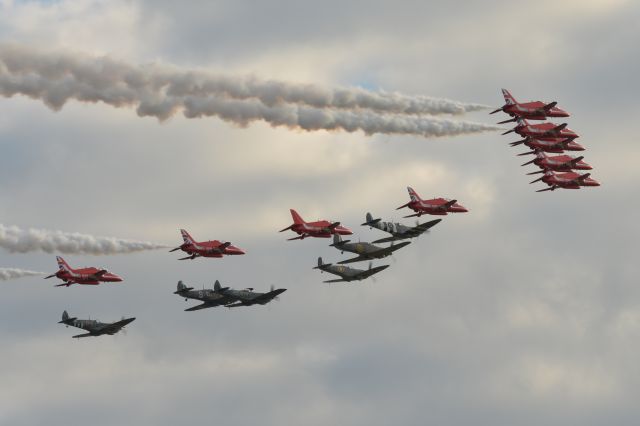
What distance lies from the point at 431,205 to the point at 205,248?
18260mm

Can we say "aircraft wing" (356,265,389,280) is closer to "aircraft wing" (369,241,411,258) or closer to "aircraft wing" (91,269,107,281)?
"aircraft wing" (369,241,411,258)

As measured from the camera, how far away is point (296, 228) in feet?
394

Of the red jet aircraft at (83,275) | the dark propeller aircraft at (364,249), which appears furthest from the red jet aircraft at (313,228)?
the red jet aircraft at (83,275)

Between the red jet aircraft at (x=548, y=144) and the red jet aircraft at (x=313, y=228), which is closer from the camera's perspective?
the red jet aircraft at (x=313, y=228)

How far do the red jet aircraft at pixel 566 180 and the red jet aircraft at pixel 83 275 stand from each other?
3798 centimetres

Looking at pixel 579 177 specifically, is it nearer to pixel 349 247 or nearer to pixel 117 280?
pixel 349 247

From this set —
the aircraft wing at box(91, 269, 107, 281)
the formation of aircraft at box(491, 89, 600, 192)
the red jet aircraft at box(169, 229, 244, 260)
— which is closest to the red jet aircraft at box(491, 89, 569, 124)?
the formation of aircraft at box(491, 89, 600, 192)

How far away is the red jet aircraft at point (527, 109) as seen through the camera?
424ft

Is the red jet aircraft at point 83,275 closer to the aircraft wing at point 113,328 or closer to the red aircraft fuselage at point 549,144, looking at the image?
the aircraft wing at point 113,328

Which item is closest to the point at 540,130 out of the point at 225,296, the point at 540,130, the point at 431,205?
the point at 540,130

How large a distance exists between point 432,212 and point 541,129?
1401cm

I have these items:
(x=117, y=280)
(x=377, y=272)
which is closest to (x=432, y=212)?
(x=377, y=272)

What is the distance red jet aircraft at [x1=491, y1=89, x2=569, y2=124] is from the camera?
129 m

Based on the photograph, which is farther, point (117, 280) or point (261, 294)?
point (261, 294)
